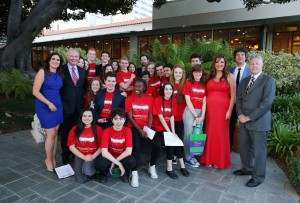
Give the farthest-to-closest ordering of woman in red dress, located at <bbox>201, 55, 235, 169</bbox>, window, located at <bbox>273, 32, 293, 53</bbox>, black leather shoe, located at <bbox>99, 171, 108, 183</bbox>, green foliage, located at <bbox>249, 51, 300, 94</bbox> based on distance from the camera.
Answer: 1. window, located at <bbox>273, 32, 293, 53</bbox>
2. green foliage, located at <bbox>249, 51, 300, 94</bbox>
3. woman in red dress, located at <bbox>201, 55, 235, 169</bbox>
4. black leather shoe, located at <bbox>99, 171, 108, 183</bbox>

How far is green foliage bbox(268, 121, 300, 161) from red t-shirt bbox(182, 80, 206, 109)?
179cm

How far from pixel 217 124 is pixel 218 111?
23 cm

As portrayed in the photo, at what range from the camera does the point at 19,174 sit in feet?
13.6

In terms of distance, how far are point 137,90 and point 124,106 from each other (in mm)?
388

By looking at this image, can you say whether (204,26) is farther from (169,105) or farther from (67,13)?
(169,105)

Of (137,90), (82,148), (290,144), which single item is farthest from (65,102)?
(290,144)

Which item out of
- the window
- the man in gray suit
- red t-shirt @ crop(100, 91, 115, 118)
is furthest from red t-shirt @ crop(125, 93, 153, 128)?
the window

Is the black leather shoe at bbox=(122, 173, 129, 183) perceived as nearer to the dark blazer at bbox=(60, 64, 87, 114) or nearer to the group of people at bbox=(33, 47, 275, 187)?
the group of people at bbox=(33, 47, 275, 187)

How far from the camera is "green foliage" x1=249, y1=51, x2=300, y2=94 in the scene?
7.48 meters

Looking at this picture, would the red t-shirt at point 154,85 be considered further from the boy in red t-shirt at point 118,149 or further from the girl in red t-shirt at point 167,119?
the boy in red t-shirt at point 118,149

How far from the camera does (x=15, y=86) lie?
945cm

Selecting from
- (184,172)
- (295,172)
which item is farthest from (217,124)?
(295,172)

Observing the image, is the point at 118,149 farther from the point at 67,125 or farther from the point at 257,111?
the point at 257,111

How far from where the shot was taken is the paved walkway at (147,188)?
3.47m
